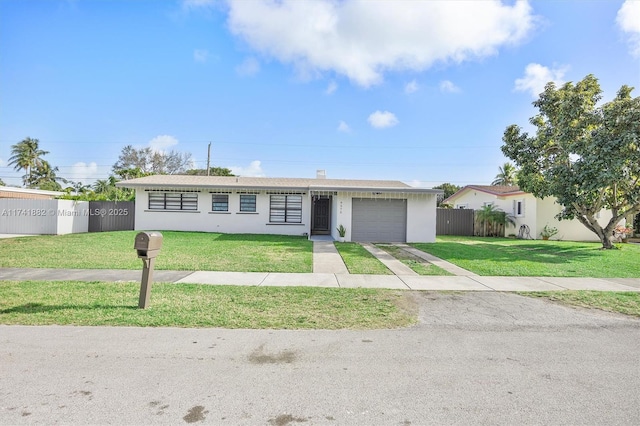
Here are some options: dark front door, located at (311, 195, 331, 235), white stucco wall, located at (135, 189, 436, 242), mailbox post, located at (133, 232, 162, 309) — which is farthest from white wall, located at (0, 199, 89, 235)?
mailbox post, located at (133, 232, 162, 309)

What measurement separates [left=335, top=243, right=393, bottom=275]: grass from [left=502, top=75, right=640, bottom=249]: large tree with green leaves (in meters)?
8.95

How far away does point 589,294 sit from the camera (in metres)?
7.05

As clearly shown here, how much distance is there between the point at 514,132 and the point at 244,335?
17.3m

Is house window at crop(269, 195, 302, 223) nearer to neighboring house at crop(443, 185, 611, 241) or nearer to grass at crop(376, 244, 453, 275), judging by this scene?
grass at crop(376, 244, 453, 275)

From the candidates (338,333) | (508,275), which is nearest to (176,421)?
(338,333)

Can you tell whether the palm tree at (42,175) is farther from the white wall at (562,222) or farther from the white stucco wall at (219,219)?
the white wall at (562,222)

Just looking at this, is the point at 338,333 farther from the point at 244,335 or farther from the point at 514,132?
the point at 514,132

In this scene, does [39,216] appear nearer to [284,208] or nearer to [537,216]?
[284,208]

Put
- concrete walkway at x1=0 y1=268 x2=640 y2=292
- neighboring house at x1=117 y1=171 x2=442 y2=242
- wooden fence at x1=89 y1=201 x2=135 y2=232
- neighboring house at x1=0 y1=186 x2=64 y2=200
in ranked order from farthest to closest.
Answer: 1. neighboring house at x1=0 y1=186 x2=64 y2=200
2. wooden fence at x1=89 y1=201 x2=135 y2=232
3. neighboring house at x1=117 y1=171 x2=442 y2=242
4. concrete walkway at x1=0 y1=268 x2=640 y2=292

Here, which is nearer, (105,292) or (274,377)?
(274,377)

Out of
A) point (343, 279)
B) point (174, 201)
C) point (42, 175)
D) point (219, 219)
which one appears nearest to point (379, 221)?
point (219, 219)

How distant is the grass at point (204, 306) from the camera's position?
4.99 metres

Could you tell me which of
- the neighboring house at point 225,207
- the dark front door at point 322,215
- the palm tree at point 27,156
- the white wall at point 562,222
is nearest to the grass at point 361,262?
the neighboring house at point 225,207

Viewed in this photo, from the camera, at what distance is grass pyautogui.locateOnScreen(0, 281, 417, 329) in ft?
16.4
